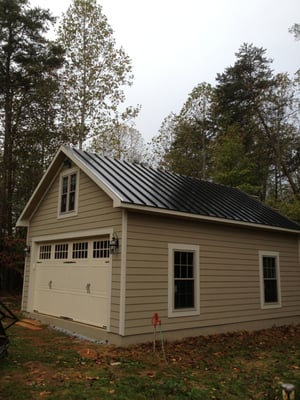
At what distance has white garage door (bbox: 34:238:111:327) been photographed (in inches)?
337

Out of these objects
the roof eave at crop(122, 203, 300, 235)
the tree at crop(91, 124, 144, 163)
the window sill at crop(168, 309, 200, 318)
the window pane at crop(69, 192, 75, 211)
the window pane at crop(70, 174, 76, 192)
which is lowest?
the window sill at crop(168, 309, 200, 318)

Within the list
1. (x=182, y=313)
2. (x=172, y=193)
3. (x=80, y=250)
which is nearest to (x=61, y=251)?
(x=80, y=250)

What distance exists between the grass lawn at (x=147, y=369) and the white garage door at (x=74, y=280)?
874 millimetres

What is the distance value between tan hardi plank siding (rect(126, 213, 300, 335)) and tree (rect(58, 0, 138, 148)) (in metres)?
12.6

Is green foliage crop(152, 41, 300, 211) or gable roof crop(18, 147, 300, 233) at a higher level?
green foliage crop(152, 41, 300, 211)

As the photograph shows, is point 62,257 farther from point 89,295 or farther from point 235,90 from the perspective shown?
point 235,90

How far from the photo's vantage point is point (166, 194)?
9250mm

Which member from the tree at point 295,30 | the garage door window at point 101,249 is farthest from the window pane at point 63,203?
the tree at point 295,30

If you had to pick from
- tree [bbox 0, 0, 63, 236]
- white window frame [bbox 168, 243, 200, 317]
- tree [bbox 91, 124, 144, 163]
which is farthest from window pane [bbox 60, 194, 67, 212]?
tree [bbox 91, 124, 144, 163]

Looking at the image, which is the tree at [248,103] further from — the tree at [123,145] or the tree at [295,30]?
the tree at [295,30]

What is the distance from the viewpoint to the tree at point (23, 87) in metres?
19.4

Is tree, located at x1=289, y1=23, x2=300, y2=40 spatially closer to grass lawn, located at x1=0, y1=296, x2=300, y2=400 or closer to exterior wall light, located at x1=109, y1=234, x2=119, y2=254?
grass lawn, located at x1=0, y1=296, x2=300, y2=400

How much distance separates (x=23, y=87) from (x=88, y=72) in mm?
3685

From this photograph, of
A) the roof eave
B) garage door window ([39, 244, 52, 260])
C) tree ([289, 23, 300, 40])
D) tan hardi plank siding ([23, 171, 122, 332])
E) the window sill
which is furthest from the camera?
tree ([289, 23, 300, 40])
